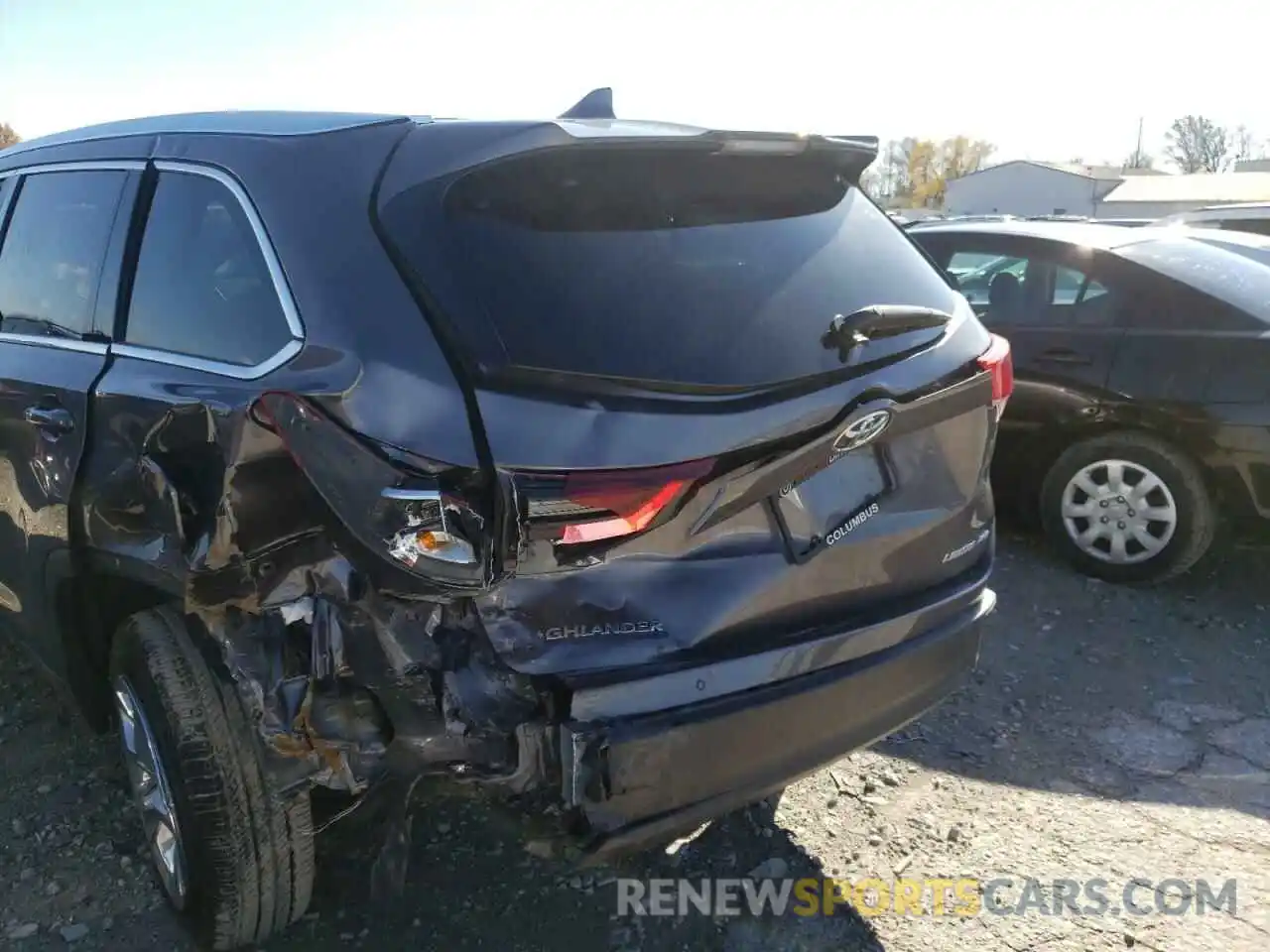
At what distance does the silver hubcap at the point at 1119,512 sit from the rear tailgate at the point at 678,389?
244 centimetres

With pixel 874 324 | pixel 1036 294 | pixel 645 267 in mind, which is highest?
pixel 645 267

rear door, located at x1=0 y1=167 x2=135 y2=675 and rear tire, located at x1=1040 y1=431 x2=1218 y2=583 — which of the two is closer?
rear door, located at x1=0 y1=167 x2=135 y2=675

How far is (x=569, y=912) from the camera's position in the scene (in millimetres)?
2643

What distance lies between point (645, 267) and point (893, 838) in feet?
5.92

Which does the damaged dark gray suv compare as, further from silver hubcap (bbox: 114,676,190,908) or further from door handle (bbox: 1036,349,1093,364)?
door handle (bbox: 1036,349,1093,364)

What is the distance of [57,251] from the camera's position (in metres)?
3.08

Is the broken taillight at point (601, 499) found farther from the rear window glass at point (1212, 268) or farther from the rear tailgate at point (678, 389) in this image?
the rear window glass at point (1212, 268)

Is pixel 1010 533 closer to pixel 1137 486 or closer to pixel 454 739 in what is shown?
pixel 1137 486

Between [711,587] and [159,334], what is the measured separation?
1.53 meters

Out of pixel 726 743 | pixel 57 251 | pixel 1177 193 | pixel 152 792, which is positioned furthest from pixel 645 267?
pixel 1177 193

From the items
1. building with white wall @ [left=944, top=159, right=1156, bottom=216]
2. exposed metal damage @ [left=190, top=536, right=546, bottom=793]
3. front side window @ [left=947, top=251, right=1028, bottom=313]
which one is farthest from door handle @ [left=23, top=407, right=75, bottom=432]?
building with white wall @ [left=944, top=159, right=1156, bottom=216]

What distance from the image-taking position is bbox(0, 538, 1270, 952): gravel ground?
8.46ft

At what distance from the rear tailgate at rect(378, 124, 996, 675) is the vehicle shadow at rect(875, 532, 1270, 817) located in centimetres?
112

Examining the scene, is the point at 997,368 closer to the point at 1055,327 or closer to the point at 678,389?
the point at 678,389
